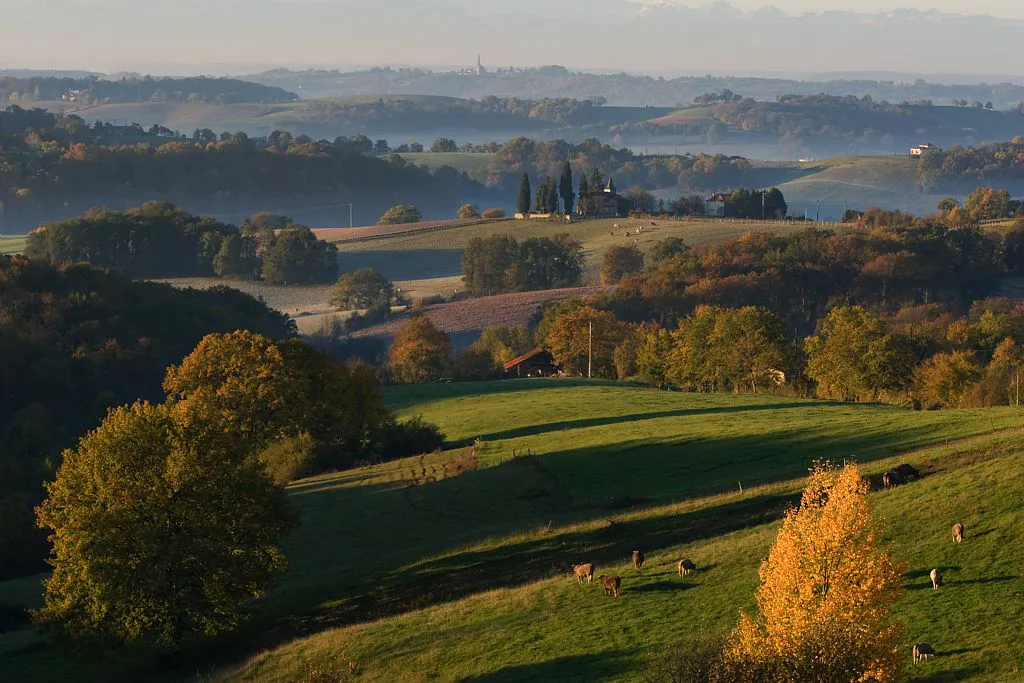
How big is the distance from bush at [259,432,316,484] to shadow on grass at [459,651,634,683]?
37.2m

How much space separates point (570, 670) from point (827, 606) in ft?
28.4

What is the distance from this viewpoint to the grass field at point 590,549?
36.5m

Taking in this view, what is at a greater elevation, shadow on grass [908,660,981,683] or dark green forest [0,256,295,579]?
shadow on grass [908,660,981,683]

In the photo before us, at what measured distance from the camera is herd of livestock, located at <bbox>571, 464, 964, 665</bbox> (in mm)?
32094

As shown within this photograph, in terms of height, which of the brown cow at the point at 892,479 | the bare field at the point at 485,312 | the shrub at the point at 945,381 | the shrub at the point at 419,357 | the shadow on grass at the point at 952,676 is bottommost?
the bare field at the point at 485,312

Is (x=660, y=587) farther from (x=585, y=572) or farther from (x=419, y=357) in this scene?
(x=419, y=357)

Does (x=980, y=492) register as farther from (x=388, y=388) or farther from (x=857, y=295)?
(x=857, y=295)

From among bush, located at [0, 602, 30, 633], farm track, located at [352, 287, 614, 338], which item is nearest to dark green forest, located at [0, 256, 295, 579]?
farm track, located at [352, 287, 614, 338]

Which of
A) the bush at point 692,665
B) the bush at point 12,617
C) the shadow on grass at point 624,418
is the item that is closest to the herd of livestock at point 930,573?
the bush at point 692,665

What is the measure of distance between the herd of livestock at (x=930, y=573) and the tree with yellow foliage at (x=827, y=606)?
1.48 meters

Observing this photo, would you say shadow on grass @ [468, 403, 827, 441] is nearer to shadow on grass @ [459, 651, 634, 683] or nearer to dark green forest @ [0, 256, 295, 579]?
dark green forest @ [0, 256, 295, 579]

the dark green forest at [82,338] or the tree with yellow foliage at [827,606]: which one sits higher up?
the tree with yellow foliage at [827,606]

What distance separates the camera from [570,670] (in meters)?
35.7

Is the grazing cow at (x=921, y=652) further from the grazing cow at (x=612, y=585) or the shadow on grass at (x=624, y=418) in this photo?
the shadow on grass at (x=624, y=418)
